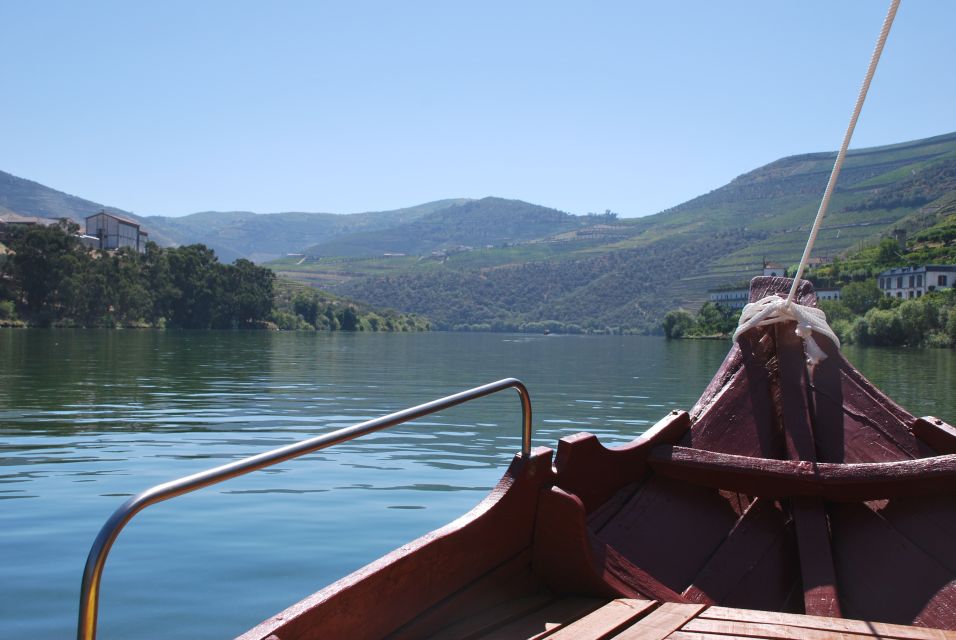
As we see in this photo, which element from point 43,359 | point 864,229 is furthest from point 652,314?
point 43,359

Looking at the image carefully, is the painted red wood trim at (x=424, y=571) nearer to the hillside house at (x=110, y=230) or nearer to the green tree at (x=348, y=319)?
the green tree at (x=348, y=319)

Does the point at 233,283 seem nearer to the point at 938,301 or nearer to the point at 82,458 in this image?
the point at 938,301

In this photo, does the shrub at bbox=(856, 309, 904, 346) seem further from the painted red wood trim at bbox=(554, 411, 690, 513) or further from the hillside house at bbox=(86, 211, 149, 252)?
the hillside house at bbox=(86, 211, 149, 252)

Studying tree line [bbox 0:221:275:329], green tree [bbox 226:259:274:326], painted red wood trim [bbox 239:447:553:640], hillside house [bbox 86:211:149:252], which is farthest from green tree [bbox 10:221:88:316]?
painted red wood trim [bbox 239:447:553:640]

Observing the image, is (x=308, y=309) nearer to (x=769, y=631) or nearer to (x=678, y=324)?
(x=678, y=324)

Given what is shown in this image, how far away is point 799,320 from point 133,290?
92.5 m

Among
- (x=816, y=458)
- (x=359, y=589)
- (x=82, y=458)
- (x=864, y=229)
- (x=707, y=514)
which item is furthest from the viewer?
(x=864, y=229)

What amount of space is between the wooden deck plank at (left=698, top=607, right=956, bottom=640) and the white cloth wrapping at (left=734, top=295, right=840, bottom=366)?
9.02ft

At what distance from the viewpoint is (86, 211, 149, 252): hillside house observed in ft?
419

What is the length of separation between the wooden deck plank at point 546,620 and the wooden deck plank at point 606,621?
40 millimetres

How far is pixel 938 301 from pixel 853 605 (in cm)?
8099

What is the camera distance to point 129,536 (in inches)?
312

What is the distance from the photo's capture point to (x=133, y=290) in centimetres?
9081

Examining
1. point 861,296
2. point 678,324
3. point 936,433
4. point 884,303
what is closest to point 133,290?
point 678,324
